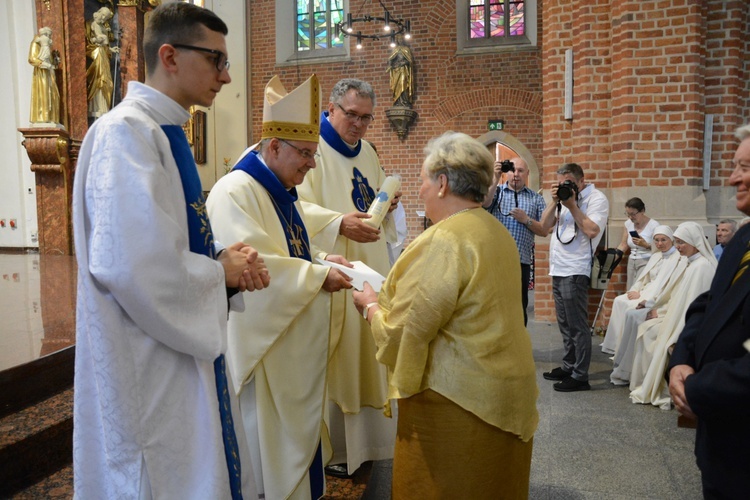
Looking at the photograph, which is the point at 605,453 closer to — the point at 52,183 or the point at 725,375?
the point at 725,375

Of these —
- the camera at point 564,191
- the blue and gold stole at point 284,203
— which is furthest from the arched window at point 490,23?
the blue and gold stole at point 284,203

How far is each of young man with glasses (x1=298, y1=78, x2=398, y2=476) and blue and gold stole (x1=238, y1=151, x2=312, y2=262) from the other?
1.07 ft

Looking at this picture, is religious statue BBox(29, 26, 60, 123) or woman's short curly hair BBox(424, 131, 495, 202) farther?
religious statue BBox(29, 26, 60, 123)

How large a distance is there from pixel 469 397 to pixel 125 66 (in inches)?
342

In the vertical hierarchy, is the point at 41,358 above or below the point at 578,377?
above

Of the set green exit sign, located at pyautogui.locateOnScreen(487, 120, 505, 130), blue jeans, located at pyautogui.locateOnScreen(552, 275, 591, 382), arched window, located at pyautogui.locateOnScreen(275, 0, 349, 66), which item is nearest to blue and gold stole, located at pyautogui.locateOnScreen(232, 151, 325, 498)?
blue jeans, located at pyautogui.locateOnScreen(552, 275, 591, 382)

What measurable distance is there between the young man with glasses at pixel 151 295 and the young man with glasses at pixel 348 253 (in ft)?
4.19

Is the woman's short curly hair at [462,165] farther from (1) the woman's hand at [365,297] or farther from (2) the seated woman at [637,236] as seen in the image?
(2) the seated woman at [637,236]

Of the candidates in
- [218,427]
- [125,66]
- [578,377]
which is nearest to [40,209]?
[125,66]

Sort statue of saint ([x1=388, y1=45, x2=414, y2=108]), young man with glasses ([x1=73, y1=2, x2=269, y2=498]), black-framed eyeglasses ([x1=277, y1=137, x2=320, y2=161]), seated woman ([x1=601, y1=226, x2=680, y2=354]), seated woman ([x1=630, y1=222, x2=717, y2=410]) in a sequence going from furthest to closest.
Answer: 1. statue of saint ([x1=388, y1=45, x2=414, y2=108])
2. seated woman ([x1=601, y1=226, x2=680, y2=354])
3. seated woman ([x1=630, y1=222, x2=717, y2=410])
4. black-framed eyeglasses ([x1=277, y1=137, x2=320, y2=161])
5. young man with glasses ([x1=73, y1=2, x2=269, y2=498])

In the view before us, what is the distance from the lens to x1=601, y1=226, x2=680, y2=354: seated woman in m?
5.05

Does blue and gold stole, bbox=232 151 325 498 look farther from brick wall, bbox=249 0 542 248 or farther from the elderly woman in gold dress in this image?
brick wall, bbox=249 0 542 248

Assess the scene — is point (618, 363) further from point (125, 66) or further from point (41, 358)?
point (125, 66)

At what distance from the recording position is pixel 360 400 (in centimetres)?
282
